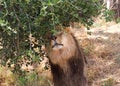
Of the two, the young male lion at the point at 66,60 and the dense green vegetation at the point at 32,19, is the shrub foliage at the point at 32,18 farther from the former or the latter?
the young male lion at the point at 66,60

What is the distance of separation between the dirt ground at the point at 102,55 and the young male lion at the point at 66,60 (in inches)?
19.6

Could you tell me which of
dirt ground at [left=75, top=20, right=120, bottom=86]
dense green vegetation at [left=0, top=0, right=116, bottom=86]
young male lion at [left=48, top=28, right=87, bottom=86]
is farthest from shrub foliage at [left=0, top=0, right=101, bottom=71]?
dirt ground at [left=75, top=20, right=120, bottom=86]

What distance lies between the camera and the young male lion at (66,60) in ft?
11.9

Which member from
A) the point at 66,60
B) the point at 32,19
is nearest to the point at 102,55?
the point at 66,60

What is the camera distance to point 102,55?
557 cm

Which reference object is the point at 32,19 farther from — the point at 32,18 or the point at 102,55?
the point at 102,55

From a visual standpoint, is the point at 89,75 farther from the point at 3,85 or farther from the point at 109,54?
the point at 3,85

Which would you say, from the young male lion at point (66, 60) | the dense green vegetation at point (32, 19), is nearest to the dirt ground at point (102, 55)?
the young male lion at point (66, 60)

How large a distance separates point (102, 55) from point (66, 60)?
5.90 ft

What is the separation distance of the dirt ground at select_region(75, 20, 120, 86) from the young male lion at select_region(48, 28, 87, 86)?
0.50 metres

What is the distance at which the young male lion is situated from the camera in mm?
3621

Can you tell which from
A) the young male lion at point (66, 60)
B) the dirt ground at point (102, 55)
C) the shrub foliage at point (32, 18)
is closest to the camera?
the shrub foliage at point (32, 18)

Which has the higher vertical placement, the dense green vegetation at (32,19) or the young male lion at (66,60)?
the dense green vegetation at (32,19)

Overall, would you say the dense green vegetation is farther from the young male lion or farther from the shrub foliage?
the young male lion
